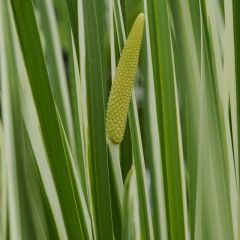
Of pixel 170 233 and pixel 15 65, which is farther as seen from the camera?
pixel 170 233

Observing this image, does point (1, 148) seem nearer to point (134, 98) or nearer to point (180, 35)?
A: point (134, 98)

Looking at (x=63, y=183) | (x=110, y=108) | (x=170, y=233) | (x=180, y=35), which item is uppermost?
(x=180, y=35)

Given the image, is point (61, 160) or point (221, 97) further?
point (221, 97)

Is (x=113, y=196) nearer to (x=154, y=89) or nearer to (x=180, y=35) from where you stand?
(x=154, y=89)

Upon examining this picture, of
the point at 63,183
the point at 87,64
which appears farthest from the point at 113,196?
the point at 87,64

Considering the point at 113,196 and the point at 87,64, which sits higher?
the point at 87,64

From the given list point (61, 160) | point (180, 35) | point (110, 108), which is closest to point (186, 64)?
point (180, 35)
